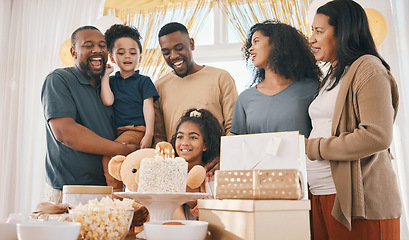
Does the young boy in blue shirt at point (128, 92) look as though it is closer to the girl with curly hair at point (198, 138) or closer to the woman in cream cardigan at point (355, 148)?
the girl with curly hair at point (198, 138)

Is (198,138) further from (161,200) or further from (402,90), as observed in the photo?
(402,90)

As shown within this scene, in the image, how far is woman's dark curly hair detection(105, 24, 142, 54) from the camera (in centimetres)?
217

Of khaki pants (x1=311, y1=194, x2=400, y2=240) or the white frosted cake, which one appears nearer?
the white frosted cake

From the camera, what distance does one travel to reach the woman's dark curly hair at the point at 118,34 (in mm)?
2166

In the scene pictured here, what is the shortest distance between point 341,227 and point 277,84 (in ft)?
2.57

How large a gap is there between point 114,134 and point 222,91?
63cm

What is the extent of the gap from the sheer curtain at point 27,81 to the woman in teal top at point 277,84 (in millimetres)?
1225

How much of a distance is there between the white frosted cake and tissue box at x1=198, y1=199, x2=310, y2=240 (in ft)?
1.22

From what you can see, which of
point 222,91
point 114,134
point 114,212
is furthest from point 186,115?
point 114,212

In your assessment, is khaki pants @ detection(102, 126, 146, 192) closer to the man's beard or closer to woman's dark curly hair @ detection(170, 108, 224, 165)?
woman's dark curly hair @ detection(170, 108, 224, 165)

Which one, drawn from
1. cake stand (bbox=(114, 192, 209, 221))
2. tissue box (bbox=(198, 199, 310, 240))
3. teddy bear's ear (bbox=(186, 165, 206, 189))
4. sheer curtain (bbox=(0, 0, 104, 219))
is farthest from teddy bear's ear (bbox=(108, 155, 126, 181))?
sheer curtain (bbox=(0, 0, 104, 219))

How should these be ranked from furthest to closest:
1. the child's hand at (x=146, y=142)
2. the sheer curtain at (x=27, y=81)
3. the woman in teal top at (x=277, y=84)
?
the sheer curtain at (x=27, y=81) → the child's hand at (x=146, y=142) → the woman in teal top at (x=277, y=84)

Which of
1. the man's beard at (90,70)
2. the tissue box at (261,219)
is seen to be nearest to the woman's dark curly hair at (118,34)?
the man's beard at (90,70)

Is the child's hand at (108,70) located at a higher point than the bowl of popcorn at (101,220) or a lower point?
higher
